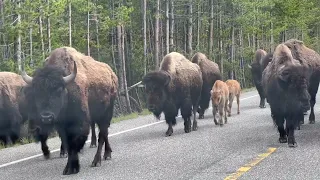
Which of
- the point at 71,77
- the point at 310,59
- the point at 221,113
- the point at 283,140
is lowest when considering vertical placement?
the point at 221,113

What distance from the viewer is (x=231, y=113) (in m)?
17.9

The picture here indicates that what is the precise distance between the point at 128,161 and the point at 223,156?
1.52 meters

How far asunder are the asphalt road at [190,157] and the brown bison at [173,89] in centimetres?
48

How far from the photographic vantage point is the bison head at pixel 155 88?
43.2 feet

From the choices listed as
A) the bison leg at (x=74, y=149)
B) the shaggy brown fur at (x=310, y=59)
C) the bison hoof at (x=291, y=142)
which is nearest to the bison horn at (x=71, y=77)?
the bison leg at (x=74, y=149)

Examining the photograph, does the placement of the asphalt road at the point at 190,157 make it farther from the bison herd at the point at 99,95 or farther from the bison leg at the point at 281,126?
the bison herd at the point at 99,95

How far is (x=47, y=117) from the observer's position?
8680mm

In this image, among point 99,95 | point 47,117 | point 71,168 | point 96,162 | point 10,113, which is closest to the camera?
point 47,117

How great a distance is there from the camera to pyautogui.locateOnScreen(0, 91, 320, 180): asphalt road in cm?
850

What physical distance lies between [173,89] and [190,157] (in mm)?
4240

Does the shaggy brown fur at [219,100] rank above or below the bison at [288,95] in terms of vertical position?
below

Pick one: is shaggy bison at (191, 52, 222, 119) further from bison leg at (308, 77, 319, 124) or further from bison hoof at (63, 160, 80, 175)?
bison hoof at (63, 160, 80, 175)

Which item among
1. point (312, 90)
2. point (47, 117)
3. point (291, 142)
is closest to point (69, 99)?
point (47, 117)

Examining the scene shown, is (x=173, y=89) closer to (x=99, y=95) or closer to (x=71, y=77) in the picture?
(x=99, y=95)
